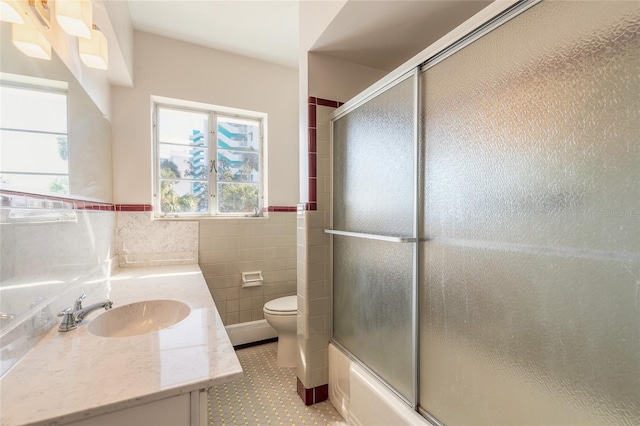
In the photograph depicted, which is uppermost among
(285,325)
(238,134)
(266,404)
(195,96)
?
(195,96)

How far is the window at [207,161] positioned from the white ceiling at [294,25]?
567mm

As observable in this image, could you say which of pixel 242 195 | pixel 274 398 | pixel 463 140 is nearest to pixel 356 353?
pixel 274 398

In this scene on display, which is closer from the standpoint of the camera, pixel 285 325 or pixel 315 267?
pixel 315 267

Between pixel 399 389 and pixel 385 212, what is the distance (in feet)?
2.57

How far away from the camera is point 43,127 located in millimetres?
1008

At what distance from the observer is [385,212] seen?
135 centimetres

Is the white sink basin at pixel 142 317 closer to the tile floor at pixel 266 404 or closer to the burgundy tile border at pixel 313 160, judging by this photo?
the tile floor at pixel 266 404

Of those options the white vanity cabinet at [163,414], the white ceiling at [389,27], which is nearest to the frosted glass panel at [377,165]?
the white ceiling at [389,27]

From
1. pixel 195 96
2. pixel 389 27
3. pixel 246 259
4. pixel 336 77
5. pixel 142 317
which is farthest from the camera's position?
pixel 246 259

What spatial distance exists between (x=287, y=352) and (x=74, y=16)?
222 centimetres

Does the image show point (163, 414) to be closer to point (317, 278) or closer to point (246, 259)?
point (317, 278)

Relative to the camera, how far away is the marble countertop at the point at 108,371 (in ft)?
2.12

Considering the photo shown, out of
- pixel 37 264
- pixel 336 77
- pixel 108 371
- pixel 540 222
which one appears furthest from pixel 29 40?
pixel 540 222

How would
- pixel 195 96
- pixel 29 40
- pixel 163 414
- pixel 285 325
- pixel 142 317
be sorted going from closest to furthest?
pixel 163 414 → pixel 29 40 → pixel 142 317 → pixel 285 325 → pixel 195 96
